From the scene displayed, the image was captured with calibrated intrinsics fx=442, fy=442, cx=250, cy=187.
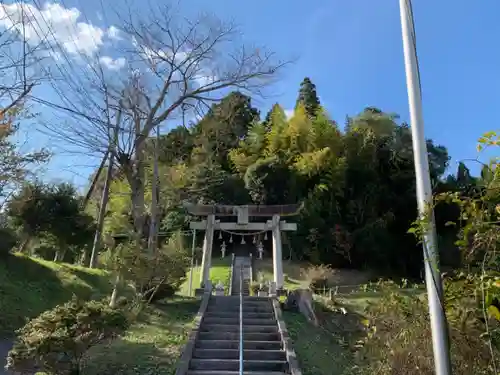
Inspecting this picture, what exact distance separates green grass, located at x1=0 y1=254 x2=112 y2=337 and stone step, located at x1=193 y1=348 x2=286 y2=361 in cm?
404

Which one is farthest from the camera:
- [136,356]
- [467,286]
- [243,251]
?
[243,251]

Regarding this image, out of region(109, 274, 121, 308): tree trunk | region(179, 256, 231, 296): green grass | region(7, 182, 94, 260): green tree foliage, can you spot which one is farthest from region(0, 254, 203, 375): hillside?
region(179, 256, 231, 296): green grass

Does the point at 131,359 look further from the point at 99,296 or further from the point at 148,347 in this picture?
the point at 99,296

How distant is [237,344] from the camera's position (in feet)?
24.9

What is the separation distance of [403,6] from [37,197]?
13.4 m

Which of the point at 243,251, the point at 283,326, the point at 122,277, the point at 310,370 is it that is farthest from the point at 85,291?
the point at 243,251

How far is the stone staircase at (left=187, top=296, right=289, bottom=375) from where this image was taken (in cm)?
672

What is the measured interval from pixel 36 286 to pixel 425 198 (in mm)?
10191

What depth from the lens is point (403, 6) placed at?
3984 millimetres

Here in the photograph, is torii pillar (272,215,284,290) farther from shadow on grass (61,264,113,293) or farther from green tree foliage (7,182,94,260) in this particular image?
green tree foliage (7,182,94,260)

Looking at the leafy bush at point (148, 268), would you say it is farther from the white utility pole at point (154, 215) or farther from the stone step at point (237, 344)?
the stone step at point (237, 344)

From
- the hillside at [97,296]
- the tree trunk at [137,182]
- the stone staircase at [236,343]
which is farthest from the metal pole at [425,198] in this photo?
the tree trunk at [137,182]

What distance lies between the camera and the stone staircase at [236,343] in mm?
6719

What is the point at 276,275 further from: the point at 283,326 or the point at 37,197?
the point at 37,197
